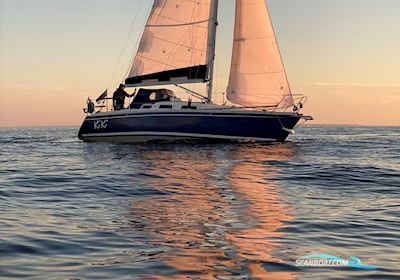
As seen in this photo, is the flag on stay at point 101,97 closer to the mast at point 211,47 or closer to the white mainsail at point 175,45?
the white mainsail at point 175,45

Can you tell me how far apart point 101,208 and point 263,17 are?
2232 centimetres

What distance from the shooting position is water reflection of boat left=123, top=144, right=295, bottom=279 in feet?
17.6

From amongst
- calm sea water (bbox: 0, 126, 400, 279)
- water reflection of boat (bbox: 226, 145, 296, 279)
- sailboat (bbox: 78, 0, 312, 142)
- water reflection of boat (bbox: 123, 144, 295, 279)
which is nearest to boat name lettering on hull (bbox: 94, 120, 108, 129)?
sailboat (bbox: 78, 0, 312, 142)

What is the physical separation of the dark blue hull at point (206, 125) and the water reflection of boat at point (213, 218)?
1004cm

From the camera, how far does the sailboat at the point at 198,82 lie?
26.7 metres

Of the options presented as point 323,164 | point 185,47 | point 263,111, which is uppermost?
point 185,47

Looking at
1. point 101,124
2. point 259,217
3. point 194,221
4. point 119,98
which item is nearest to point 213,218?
point 194,221

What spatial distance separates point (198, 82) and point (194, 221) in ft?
71.6

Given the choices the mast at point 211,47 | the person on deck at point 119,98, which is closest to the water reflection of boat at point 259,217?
the mast at point 211,47

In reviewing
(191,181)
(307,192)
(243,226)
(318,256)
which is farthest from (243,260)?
(191,181)

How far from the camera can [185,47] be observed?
29.0 meters

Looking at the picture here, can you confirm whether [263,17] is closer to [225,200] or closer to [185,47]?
[185,47]

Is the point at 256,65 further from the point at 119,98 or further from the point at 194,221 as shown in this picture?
the point at 194,221

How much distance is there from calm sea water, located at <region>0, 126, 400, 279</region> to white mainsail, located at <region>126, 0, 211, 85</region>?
547 inches
